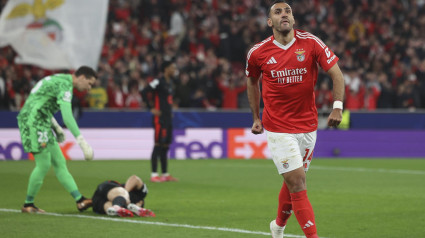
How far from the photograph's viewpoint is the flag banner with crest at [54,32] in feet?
68.1

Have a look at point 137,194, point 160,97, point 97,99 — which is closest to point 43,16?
point 97,99

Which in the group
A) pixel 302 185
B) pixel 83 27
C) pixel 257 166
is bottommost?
pixel 257 166

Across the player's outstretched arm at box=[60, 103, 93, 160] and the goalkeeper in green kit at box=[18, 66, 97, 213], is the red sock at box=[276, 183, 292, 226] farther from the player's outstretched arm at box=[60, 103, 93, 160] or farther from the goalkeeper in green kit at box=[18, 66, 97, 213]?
the goalkeeper in green kit at box=[18, 66, 97, 213]

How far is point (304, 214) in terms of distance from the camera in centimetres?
755

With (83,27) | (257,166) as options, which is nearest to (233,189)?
(257,166)

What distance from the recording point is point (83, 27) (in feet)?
68.9

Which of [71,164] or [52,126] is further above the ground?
[52,126]

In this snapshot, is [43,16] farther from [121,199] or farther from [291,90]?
[291,90]

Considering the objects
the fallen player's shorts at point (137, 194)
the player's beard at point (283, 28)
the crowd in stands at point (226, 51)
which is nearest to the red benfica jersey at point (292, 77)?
the player's beard at point (283, 28)

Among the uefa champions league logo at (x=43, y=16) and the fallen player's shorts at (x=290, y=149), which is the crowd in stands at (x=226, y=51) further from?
the fallen player's shorts at (x=290, y=149)

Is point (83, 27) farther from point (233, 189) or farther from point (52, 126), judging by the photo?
point (52, 126)

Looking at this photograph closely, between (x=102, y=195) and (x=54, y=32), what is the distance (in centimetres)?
1081

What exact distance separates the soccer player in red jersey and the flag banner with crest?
13.3m

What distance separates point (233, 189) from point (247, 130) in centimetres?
818
